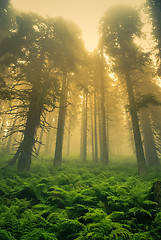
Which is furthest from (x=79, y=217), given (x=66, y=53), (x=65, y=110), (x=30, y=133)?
(x=66, y=53)

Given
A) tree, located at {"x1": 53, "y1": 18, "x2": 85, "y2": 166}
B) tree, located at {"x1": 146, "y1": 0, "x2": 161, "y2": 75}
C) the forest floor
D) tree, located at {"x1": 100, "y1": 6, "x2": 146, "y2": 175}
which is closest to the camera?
the forest floor

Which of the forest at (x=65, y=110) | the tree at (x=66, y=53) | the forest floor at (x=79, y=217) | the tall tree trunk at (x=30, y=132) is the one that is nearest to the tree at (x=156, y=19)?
the forest at (x=65, y=110)

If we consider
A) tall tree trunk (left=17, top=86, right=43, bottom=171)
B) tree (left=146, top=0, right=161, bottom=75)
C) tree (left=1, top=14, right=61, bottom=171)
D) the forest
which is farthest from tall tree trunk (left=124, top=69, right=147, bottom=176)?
tall tree trunk (left=17, top=86, right=43, bottom=171)

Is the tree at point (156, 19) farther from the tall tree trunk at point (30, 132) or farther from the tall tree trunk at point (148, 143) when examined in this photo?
the tall tree trunk at point (30, 132)

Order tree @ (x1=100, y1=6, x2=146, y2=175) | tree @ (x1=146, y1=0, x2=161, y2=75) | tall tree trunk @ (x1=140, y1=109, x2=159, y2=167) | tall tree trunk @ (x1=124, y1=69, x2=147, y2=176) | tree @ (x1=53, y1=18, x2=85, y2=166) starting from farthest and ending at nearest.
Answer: tall tree trunk @ (x1=140, y1=109, x2=159, y2=167) → tree @ (x1=146, y1=0, x2=161, y2=75) → tree @ (x1=53, y1=18, x2=85, y2=166) → tree @ (x1=100, y1=6, x2=146, y2=175) → tall tree trunk @ (x1=124, y1=69, x2=147, y2=176)

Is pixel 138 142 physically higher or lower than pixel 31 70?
lower

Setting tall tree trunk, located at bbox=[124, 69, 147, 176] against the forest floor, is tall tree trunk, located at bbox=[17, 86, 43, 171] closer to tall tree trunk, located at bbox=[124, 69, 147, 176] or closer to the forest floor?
the forest floor

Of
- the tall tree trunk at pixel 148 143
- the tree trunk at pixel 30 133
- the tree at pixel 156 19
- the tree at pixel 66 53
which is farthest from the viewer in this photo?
→ the tall tree trunk at pixel 148 143

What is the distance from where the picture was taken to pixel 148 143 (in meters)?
14.2

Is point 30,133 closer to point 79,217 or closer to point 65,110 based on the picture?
point 65,110

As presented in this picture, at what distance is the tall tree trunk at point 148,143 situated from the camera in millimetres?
13625

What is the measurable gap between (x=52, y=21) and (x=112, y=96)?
522 inches

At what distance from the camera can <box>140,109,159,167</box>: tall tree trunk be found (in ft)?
44.7

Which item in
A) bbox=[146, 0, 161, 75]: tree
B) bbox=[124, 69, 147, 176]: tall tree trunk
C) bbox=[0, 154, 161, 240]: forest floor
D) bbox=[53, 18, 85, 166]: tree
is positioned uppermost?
bbox=[146, 0, 161, 75]: tree
